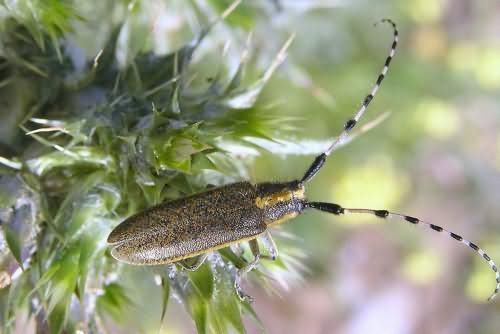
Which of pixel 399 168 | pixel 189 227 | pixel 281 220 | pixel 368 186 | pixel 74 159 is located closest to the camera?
pixel 74 159

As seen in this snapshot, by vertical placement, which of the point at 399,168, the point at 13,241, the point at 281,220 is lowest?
the point at 399,168

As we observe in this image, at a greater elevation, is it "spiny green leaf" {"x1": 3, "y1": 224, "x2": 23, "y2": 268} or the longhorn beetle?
the longhorn beetle

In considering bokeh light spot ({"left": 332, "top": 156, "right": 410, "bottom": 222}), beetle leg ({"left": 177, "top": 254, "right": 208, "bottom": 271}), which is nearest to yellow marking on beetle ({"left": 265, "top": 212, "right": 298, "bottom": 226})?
beetle leg ({"left": 177, "top": 254, "right": 208, "bottom": 271})

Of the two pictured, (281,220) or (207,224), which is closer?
(207,224)

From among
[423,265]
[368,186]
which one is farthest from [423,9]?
[423,265]

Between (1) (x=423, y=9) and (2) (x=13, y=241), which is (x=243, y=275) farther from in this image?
(1) (x=423, y=9)

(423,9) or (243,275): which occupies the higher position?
(423,9)

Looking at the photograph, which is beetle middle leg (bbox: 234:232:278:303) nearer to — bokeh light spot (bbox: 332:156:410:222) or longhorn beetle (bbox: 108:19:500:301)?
longhorn beetle (bbox: 108:19:500:301)
